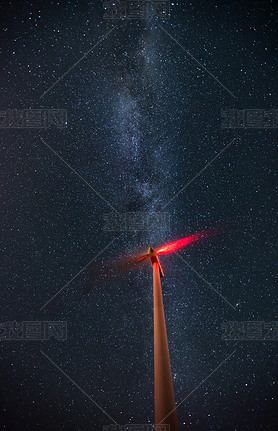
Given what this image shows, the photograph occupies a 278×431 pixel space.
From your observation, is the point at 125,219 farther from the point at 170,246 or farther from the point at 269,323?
the point at 269,323

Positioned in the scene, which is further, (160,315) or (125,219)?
(125,219)

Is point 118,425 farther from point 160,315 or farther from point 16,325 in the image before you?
point 160,315

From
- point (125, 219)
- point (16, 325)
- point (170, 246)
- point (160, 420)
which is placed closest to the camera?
point (160, 420)

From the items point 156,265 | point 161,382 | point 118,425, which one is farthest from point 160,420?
point 118,425

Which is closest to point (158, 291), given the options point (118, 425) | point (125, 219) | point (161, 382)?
point (161, 382)

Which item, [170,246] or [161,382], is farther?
[170,246]

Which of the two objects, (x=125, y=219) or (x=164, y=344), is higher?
(x=125, y=219)

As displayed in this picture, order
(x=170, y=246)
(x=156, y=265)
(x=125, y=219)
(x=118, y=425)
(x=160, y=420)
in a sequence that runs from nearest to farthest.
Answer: (x=160, y=420) < (x=156, y=265) < (x=125, y=219) < (x=170, y=246) < (x=118, y=425)

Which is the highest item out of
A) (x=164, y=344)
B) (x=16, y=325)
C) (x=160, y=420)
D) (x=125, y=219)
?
(x=125, y=219)

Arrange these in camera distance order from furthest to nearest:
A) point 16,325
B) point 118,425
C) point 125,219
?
point 118,425
point 16,325
point 125,219
